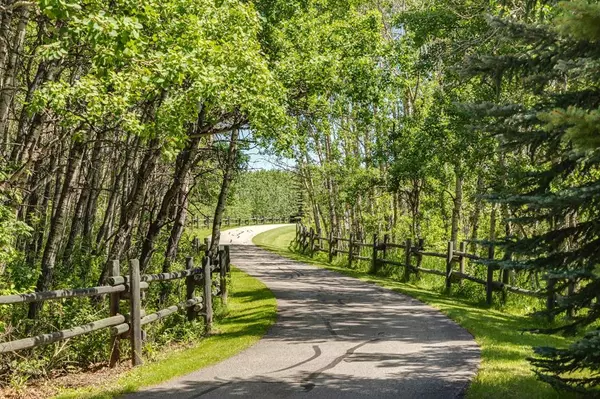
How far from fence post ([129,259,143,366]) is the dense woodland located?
123 centimetres

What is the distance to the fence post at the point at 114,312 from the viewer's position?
9453mm

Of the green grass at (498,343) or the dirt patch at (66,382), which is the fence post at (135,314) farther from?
the green grass at (498,343)

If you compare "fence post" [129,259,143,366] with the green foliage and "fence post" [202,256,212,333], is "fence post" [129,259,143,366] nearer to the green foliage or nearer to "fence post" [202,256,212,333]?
"fence post" [202,256,212,333]

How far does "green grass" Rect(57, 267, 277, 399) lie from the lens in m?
7.94

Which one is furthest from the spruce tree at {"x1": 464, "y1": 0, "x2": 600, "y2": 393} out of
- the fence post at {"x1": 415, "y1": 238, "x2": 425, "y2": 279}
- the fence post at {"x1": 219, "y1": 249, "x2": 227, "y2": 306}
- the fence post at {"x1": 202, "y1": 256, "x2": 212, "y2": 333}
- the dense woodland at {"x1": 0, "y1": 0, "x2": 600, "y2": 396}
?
the fence post at {"x1": 415, "y1": 238, "x2": 425, "y2": 279}

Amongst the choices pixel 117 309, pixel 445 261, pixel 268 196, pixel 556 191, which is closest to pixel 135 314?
pixel 117 309

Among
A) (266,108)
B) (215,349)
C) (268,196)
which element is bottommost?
(215,349)

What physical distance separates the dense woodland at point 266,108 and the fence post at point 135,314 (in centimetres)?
123

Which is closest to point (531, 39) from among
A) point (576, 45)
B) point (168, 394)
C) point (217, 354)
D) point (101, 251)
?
point (576, 45)

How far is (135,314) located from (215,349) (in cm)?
171

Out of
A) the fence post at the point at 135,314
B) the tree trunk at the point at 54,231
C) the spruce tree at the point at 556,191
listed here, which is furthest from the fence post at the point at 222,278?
the spruce tree at the point at 556,191

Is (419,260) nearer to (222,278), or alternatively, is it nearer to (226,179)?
(226,179)

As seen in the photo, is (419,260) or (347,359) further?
(419,260)

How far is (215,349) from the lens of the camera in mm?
10523
